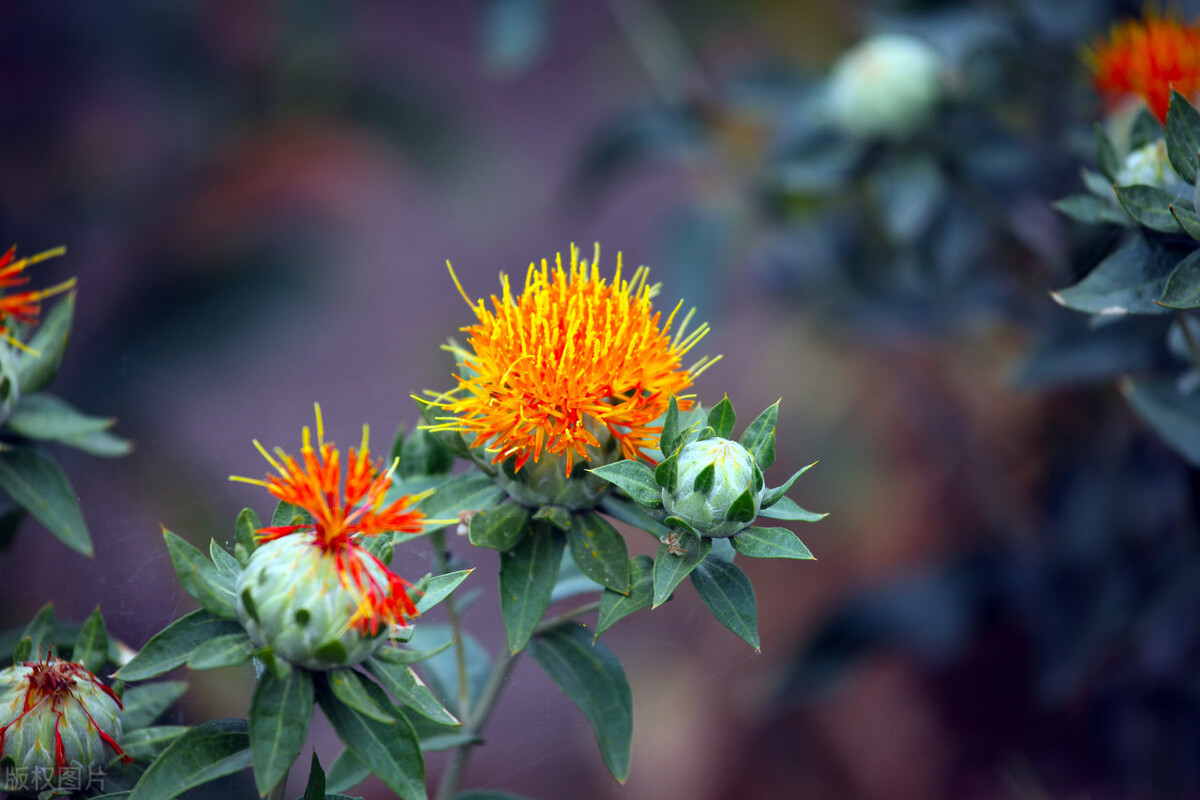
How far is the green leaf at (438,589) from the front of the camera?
3.10 feet

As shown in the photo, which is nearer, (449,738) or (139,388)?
(449,738)

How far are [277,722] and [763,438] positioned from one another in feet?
1.89

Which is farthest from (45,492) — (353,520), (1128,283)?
(1128,283)

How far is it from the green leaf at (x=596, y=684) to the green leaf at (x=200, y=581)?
373 mm

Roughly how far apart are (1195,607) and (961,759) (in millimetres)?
1024

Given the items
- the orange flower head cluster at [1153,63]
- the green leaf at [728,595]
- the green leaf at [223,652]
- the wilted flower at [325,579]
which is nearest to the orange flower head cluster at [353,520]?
the wilted flower at [325,579]

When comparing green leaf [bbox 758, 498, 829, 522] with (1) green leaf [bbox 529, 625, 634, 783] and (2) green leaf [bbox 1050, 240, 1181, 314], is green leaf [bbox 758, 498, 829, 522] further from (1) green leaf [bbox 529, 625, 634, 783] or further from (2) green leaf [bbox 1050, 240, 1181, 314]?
(2) green leaf [bbox 1050, 240, 1181, 314]

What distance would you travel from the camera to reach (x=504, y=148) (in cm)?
418

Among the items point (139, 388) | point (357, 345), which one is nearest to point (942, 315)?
point (139, 388)

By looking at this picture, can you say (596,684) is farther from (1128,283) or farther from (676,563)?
(1128,283)

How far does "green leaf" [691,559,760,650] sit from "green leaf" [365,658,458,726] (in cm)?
29

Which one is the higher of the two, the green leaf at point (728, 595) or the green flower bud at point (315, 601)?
the green flower bud at point (315, 601)

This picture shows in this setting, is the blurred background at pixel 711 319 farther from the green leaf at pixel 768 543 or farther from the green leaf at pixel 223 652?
the green leaf at pixel 768 543

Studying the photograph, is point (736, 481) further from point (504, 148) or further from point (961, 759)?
point (504, 148)
